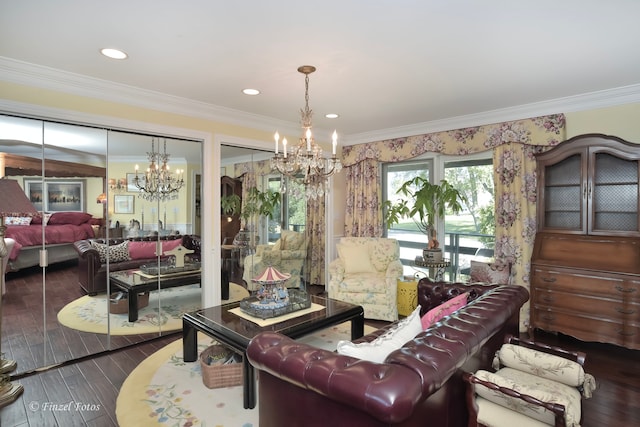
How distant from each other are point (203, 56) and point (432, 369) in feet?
8.26

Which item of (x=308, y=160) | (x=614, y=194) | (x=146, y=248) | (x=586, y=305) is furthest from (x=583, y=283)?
(x=146, y=248)

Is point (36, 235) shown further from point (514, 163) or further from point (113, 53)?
point (514, 163)

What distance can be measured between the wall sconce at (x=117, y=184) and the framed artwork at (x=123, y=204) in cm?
8

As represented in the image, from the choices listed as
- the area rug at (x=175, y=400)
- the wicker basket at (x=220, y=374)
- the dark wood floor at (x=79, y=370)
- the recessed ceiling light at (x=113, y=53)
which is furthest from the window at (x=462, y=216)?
the recessed ceiling light at (x=113, y=53)

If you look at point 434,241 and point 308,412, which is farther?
point 434,241

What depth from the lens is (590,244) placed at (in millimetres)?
3338

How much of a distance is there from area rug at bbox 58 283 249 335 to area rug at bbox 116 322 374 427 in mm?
557

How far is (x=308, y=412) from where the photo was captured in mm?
1440

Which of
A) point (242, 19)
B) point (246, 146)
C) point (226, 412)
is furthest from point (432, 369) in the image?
point (246, 146)

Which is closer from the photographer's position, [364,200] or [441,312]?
[441,312]

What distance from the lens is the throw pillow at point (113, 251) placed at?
320 cm

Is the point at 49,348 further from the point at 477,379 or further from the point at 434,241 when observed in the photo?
the point at 434,241

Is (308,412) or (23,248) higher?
(23,248)

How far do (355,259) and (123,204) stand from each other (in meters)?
2.80
